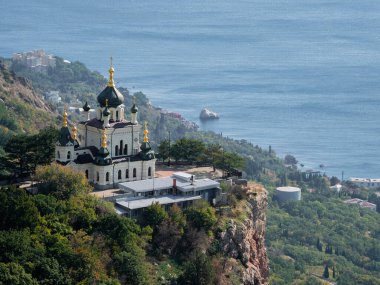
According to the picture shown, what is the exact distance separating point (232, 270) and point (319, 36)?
435 ft

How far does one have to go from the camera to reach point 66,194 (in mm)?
43938

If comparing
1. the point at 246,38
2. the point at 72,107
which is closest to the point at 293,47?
the point at 246,38

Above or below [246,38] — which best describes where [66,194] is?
below

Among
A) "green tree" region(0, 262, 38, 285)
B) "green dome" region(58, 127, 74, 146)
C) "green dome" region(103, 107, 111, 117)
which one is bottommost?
"green tree" region(0, 262, 38, 285)

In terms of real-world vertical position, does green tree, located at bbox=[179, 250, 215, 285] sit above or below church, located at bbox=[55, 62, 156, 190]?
below

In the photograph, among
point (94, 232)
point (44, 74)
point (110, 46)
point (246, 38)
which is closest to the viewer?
point (94, 232)

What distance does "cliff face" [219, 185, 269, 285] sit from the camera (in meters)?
45.2

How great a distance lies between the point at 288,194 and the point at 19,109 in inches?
951

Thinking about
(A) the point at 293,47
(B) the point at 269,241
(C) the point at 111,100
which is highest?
(A) the point at 293,47

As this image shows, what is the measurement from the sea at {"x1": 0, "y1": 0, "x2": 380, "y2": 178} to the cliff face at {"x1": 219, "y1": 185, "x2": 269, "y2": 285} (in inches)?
1764

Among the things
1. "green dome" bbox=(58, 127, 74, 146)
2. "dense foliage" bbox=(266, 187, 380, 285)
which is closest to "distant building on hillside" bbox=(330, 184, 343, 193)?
"dense foliage" bbox=(266, 187, 380, 285)

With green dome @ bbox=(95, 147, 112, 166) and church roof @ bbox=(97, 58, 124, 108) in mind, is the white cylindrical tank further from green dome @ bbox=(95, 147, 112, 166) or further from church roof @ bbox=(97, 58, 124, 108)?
green dome @ bbox=(95, 147, 112, 166)

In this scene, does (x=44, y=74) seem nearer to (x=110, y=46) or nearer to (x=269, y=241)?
(x=110, y=46)

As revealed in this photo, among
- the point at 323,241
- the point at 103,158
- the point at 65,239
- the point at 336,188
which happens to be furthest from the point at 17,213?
the point at 336,188
